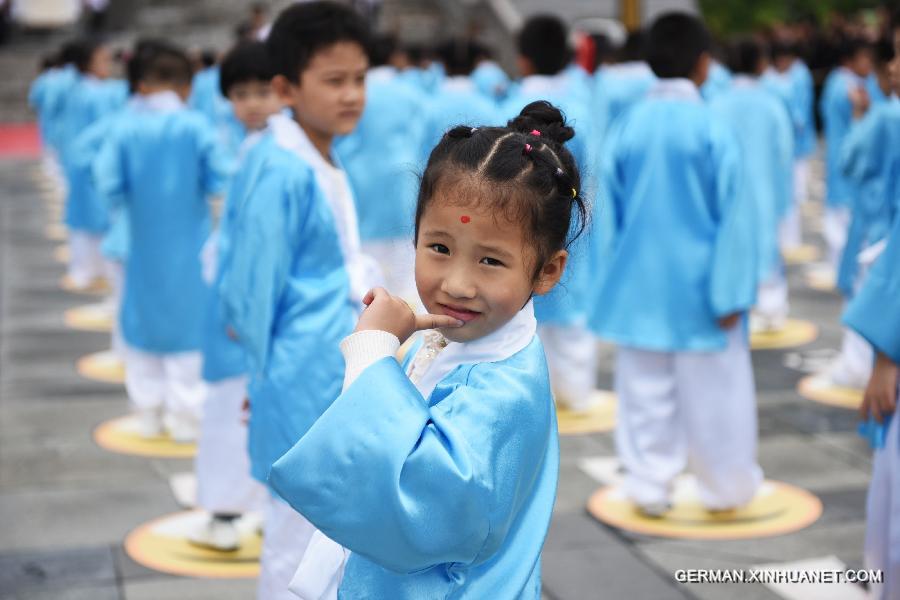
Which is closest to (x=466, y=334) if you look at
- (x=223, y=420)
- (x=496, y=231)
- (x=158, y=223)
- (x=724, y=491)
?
(x=496, y=231)

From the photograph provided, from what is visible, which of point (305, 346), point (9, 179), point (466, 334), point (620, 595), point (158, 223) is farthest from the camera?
point (9, 179)

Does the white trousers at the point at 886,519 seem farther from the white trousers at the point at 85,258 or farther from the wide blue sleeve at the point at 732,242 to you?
the white trousers at the point at 85,258

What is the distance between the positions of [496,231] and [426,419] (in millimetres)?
341

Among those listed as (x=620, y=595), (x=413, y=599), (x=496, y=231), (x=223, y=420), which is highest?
(x=496, y=231)

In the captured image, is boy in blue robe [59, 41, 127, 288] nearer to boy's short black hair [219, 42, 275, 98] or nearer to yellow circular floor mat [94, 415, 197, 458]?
yellow circular floor mat [94, 415, 197, 458]

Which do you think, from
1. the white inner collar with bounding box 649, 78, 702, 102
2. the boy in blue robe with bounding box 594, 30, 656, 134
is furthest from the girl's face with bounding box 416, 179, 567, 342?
the boy in blue robe with bounding box 594, 30, 656, 134

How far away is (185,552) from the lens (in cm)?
473

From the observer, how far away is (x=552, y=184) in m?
2.27

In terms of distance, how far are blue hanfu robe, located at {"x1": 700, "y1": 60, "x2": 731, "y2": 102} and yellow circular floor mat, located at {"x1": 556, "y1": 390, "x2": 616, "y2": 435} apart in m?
3.23

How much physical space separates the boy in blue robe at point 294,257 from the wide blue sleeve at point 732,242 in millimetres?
1658

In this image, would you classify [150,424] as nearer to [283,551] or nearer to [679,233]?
[679,233]

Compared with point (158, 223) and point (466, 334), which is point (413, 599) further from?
point (158, 223)

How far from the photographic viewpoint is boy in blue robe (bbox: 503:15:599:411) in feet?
21.8

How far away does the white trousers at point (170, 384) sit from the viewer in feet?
20.2
